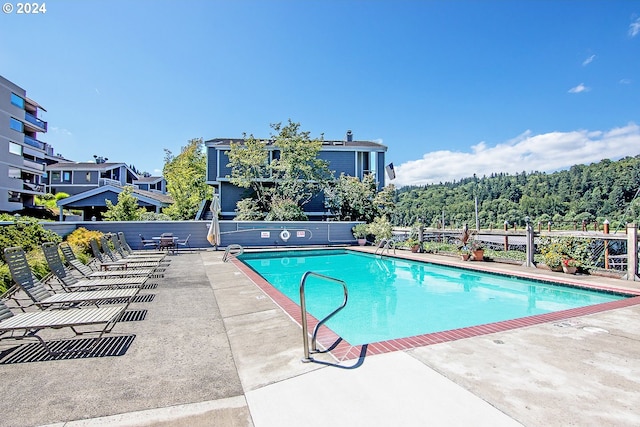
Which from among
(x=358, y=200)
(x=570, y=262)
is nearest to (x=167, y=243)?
(x=358, y=200)

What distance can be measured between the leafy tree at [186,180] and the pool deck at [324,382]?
900 inches

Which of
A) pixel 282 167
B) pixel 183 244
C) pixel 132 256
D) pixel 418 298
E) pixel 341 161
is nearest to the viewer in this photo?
pixel 418 298

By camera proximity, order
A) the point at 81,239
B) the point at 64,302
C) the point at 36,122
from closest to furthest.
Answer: the point at 64,302, the point at 81,239, the point at 36,122

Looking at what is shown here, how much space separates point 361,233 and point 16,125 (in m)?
32.2

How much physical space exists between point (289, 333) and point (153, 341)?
1.61m

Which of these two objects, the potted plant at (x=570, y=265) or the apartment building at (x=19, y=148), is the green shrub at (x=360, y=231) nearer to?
the potted plant at (x=570, y=265)

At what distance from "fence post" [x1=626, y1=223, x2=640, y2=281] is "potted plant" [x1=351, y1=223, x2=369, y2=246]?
37.0ft

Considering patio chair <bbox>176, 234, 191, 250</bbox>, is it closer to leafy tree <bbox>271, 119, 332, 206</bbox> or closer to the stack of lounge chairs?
the stack of lounge chairs

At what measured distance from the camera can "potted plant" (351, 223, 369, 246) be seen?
17984 millimetres

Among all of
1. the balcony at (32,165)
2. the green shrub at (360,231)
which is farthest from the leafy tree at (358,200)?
the balcony at (32,165)

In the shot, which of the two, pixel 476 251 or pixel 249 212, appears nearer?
A: pixel 476 251

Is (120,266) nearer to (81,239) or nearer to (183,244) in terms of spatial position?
(81,239)

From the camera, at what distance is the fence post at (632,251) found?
7348 mm

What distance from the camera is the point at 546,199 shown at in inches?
2391
